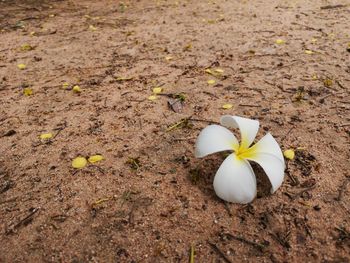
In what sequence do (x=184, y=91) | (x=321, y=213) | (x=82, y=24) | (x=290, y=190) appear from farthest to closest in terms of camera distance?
(x=82, y=24), (x=184, y=91), (x=290, y=190), (x=321, y=213)

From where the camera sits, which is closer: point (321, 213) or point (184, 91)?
point (321, 213)

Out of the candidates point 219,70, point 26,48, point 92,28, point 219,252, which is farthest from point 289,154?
point 92,28

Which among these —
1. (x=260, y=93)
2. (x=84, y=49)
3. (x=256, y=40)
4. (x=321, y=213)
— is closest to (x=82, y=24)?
(x=84, y=49)

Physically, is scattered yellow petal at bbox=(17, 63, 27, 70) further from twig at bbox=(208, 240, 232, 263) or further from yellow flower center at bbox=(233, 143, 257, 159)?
twig at bbox=(208, 240, 232, 263)

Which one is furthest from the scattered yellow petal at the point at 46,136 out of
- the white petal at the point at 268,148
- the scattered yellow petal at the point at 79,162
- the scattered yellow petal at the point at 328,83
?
the scattered yellow petal at the point at 328,83

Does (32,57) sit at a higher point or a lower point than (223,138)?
lower

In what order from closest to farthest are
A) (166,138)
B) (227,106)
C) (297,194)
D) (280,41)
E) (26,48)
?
(297,194)
(166,138)
(227,106)
(280,41)
(26,48)

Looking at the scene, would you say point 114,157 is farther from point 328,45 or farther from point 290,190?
point 328,45

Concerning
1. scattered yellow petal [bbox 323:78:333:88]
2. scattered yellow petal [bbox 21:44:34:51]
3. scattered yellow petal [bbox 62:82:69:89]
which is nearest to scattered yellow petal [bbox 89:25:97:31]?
scattered yellow petal [bbox 21:44:34:51]

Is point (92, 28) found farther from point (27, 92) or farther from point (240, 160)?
point (240, 160)
